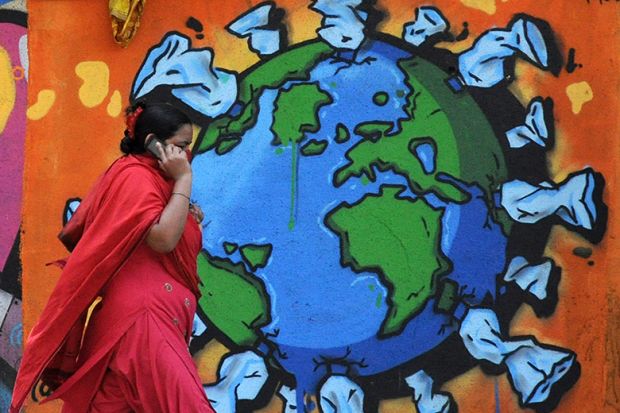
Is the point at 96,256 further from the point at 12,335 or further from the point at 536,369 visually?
the point at 536,369

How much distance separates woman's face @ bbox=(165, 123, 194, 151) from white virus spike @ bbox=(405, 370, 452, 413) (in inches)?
90.5

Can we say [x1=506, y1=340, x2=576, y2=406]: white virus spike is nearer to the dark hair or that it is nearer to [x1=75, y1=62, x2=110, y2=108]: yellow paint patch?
[x1=75, y1=62, x2=110, y2=108]: yellow paint patch

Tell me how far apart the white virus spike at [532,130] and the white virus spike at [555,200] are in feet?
0.67

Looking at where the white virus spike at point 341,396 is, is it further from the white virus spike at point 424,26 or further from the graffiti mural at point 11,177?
the white virus spike at point 424,26

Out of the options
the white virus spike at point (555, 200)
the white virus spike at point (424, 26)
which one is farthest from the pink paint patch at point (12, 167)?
the white virus spike at point (555, 200)

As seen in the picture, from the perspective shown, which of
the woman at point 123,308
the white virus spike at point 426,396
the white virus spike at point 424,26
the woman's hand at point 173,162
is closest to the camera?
the woman at point 123,308

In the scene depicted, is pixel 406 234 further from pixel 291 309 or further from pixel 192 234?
pixel 192 234

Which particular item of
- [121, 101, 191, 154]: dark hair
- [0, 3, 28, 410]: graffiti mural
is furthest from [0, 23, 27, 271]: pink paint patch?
[121, 101, 191, 154]: dark hair

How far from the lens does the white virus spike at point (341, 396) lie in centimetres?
643

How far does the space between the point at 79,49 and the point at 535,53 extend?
228cm

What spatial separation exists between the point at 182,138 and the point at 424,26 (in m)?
2.30

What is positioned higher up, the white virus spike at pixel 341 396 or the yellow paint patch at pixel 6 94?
the yellow paint patch at pixel 6 94

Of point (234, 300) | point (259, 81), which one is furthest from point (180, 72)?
point (234, 300)

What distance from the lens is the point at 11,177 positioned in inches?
258
